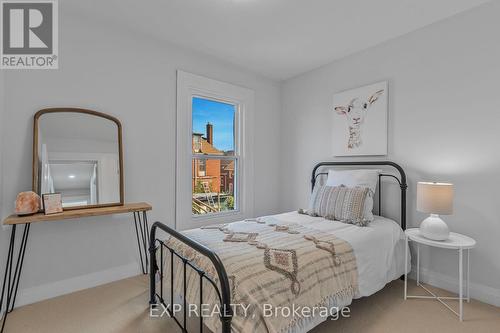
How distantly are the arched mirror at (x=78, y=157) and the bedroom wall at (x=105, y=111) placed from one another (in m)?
0.09

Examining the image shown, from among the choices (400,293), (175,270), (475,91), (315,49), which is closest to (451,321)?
(400,293)

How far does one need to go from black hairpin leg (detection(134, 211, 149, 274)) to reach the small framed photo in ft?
2.41

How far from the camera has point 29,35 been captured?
2184 millimetres

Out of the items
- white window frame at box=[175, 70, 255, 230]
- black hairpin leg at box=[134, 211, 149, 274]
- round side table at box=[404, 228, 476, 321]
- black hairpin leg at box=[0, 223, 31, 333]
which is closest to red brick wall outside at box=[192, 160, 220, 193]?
white window frame at box=[175, 70, 255, 230]

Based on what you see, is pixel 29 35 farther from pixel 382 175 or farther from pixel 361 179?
pixel 382 175

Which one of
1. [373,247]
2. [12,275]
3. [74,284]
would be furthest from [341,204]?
[12,275]

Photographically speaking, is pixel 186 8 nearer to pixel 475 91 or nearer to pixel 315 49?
pixel 315 49

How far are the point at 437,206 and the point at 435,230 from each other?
199 mm

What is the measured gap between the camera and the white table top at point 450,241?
1899mm

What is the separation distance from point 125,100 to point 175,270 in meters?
1.84

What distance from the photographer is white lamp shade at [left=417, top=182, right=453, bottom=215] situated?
1.99 m

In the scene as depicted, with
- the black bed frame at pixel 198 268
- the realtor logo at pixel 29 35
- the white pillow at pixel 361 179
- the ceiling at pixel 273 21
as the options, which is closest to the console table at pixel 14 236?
the black bed frame at pixel 198 268

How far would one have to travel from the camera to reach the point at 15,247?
209 centimetres

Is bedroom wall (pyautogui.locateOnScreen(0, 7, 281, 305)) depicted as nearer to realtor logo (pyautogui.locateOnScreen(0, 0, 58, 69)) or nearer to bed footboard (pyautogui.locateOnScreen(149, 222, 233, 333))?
realtor logo (pyautogui.locateOnScreen(0, 0, 58, 69))
